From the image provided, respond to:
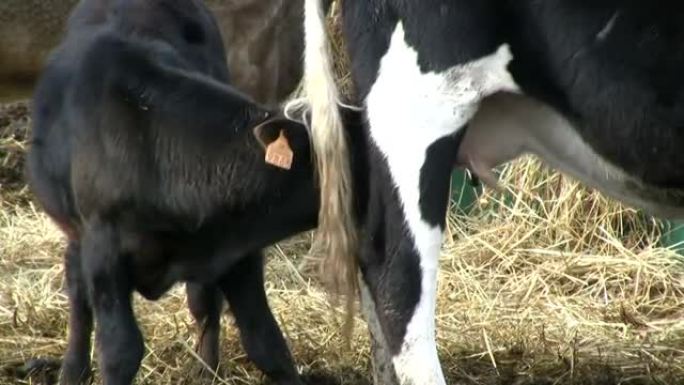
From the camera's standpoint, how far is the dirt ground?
18.1 feet

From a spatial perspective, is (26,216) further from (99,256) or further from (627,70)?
(627,70)

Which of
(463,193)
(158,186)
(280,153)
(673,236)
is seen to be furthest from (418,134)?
(463,193)

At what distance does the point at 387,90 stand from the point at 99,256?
106cm

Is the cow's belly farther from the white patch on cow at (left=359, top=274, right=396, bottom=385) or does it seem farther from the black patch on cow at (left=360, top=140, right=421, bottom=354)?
the white patch on cow at (left=359, top=274, right=396, bottom=385)

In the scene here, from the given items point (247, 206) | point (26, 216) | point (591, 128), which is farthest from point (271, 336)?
point (26, 216)

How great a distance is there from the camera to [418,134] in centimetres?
439

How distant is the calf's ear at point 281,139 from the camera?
14.8 ft

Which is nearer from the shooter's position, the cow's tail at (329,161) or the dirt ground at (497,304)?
the cow's tail at (329,161)

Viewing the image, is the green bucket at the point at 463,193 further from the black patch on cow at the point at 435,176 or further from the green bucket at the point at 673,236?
the black patch on cow at the point at 435,176

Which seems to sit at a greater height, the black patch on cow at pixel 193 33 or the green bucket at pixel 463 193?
the black patch on cow at pixel 193 33

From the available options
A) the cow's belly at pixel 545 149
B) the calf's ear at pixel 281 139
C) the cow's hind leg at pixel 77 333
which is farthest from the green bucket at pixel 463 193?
the calf's ear at pixel 281 139

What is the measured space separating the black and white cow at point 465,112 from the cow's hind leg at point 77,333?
1.10m

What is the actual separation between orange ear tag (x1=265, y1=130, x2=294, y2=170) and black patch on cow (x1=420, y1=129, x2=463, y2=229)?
1.28 ft

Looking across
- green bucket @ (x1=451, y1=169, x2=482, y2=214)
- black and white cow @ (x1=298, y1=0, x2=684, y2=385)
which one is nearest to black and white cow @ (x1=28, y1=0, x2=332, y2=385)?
black and white cow @ (x1=298, y1=0, x2=684, y2=385)
